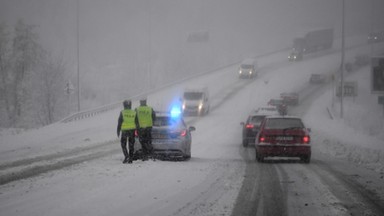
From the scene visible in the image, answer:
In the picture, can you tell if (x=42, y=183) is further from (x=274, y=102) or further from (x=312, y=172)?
(x=274, y=102)

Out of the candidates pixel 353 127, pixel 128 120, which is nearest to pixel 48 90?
pixel 353 127

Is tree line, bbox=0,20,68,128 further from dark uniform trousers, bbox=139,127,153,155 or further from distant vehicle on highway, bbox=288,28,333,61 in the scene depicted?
dark uniform trousers, bbox=139,127,153,155

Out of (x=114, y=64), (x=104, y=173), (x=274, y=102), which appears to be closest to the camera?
(x=104, y=173)

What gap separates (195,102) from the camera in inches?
1898

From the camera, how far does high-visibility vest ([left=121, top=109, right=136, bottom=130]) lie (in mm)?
16875

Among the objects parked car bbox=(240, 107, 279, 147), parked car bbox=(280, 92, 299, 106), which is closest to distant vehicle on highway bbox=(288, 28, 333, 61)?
parked car bbox=(280, 92, 299, 106)

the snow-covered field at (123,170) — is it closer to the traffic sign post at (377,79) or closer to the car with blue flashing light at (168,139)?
the car with blue flashing light at (168,139)

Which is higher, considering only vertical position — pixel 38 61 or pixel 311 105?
pixel 38 61

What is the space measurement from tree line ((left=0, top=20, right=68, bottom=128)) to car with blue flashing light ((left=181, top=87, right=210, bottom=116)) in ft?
78.1

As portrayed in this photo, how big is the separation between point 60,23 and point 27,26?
11666 centimetres

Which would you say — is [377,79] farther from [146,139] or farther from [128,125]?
[128,125]

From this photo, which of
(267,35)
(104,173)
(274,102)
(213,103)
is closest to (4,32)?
(213,103)

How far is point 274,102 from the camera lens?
177 feet

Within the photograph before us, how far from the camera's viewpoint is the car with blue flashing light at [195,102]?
48.0 m
